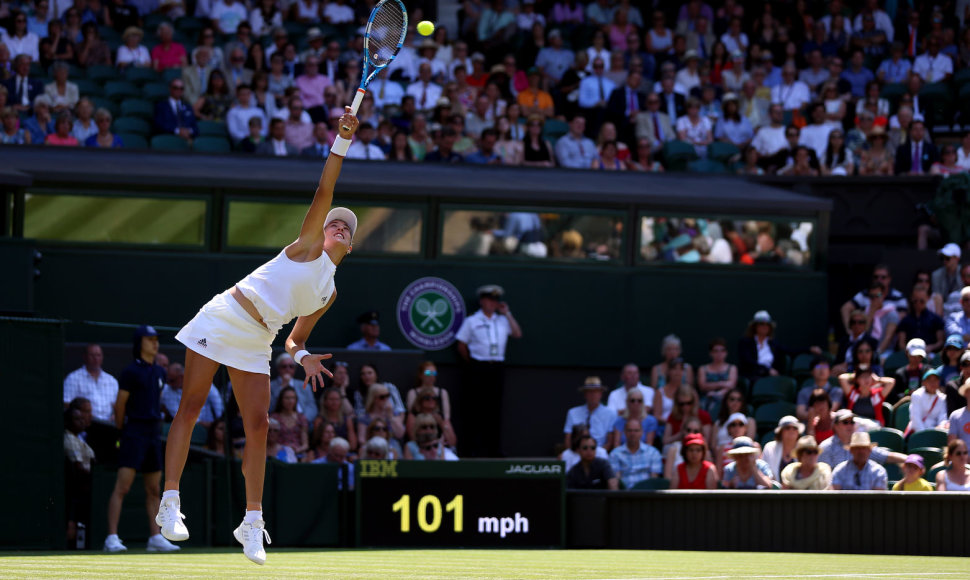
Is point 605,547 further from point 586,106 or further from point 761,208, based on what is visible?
point 586,106

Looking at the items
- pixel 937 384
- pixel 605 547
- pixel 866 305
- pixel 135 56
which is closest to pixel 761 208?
pixel 866 305

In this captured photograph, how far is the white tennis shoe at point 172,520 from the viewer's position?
697 centimetres

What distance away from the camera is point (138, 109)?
17.4 m

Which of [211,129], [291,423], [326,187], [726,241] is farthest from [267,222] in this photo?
[326,187]

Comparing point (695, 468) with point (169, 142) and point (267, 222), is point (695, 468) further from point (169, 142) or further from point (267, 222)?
point (169, 142)

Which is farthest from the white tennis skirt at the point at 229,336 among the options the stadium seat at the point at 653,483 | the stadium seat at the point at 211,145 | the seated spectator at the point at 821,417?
the stadium seat at the point at 211,145

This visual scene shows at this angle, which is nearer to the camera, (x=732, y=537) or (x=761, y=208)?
(x=732, y=537)

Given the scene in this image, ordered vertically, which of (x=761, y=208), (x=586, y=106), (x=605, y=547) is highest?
(x=586, y=106)

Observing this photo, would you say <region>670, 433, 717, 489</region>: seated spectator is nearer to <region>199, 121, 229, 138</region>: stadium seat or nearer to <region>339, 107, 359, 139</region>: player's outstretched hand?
<region>339, 107, 359, 139</region>: player's outstretched hand

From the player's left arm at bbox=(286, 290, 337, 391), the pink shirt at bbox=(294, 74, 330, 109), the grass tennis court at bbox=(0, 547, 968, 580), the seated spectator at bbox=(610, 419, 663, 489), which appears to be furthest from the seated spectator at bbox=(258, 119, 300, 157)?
the player's left arm at bbox=(286, 290, 337, 391)

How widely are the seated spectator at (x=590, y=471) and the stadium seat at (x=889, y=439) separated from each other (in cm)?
232

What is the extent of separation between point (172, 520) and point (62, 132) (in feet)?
34.3

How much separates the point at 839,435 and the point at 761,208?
528 centimetres

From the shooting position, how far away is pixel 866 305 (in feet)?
53.8
